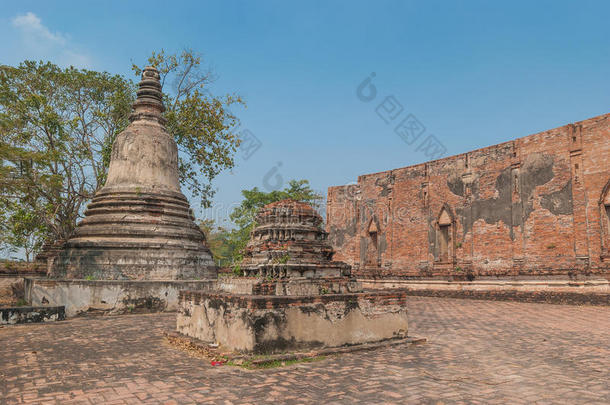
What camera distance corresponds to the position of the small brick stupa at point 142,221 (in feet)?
35.5

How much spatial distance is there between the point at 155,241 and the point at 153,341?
15.8ft

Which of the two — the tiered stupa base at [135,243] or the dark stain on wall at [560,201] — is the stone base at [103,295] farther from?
the dark stain on wall at [560,201]

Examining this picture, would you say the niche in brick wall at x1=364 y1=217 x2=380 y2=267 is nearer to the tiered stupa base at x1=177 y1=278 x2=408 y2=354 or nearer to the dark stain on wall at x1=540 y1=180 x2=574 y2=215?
the dark stain on wall at x1=540 y1=180 x2=574 y2=215

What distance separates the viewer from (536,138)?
1533 centimetres

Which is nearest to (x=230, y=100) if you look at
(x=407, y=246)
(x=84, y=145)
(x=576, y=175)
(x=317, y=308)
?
(x=84, y=145)

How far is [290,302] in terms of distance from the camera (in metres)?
5.65

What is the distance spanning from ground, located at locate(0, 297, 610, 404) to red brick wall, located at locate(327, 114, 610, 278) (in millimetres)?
7383

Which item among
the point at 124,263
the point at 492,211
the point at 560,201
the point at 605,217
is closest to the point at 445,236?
the point at 492,211

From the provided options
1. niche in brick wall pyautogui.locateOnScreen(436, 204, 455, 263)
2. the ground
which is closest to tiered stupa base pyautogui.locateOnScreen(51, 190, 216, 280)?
the ground

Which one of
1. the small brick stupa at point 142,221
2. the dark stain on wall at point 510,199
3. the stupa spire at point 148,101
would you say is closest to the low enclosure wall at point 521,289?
the dark stain on wall at point 510,199

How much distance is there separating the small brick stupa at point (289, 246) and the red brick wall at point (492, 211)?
9740 millimetres

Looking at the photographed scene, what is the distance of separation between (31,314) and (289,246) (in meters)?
5.27

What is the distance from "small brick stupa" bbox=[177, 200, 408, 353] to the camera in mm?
5508

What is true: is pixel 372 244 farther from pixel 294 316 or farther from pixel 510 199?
pixel 294 316
